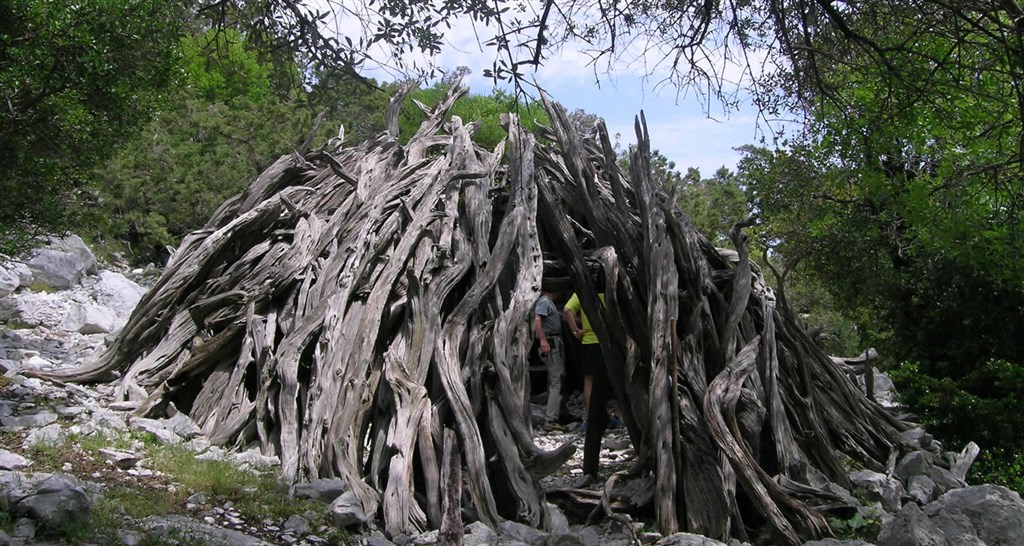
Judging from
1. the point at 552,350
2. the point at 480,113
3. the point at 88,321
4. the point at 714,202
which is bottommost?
the point at 88,321

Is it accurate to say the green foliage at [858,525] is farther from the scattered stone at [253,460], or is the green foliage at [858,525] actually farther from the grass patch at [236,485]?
the scattered stone at [253,460]

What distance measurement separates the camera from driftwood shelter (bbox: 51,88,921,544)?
6.05 metres

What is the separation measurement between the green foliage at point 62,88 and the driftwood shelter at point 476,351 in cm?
163

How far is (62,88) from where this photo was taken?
8.16 metres

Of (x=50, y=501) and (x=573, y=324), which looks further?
(x=573, y=324)

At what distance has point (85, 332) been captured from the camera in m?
11.0

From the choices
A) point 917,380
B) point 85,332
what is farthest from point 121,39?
point 917,380

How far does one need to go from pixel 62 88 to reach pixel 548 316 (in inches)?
201

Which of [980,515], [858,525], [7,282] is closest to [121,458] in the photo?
[858,525]

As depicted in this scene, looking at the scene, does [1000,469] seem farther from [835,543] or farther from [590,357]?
[835,543]

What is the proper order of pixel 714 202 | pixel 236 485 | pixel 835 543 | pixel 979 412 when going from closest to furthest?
pixel 835 543 → pixel 236 485 → pixel 979 412 → pixel 714 202

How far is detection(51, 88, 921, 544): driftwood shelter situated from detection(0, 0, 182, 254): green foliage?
5.35 feet

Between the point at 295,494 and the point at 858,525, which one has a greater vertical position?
the point at 858,525

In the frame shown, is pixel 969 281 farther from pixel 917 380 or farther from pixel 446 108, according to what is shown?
pixel 446 108
